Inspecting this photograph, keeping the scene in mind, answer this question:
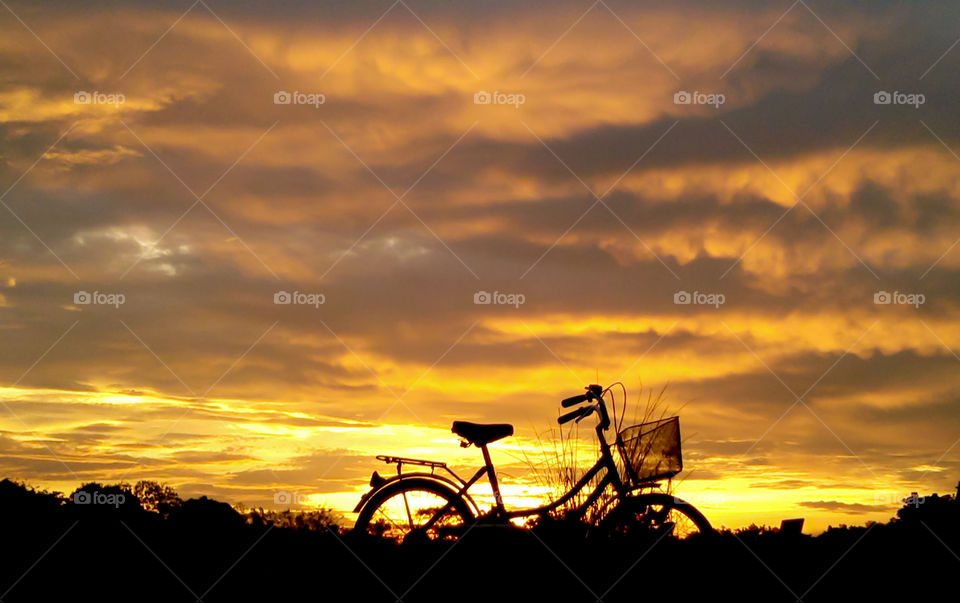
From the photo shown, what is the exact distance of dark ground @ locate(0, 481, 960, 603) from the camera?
241 inches

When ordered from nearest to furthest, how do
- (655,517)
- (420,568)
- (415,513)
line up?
(420,568) → (655,517) → (415,513)

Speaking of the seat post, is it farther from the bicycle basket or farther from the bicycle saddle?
the bicycle basket

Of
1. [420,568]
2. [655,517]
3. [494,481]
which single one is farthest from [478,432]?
[655,517]

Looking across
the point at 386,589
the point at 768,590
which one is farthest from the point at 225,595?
the point at 768,590

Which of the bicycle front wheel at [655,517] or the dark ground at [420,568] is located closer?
the dark ground at [420,568]

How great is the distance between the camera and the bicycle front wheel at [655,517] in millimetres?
6539

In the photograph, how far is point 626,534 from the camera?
6703mm

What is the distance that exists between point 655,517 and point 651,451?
1.90 ft

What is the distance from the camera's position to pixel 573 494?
263 inches

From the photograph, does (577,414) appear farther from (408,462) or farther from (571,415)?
(408,462)

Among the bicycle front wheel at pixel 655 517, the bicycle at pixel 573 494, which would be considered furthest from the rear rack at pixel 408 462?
the bicycle front wheel at pixel 655 517

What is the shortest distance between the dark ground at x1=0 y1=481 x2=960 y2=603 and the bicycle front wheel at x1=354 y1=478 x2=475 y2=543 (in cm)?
13

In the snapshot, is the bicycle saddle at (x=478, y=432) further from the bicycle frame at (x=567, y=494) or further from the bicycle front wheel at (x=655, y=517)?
the bicycle front wheel at (x=655, y=517)

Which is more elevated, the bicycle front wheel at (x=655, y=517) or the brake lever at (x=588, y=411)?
the brake lever at (x=588, y=411)
